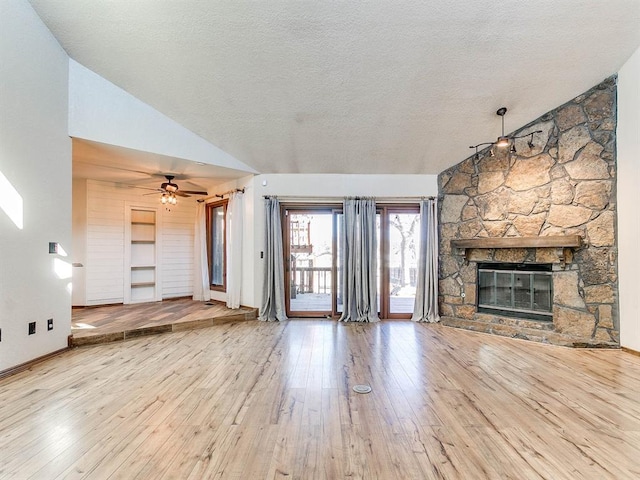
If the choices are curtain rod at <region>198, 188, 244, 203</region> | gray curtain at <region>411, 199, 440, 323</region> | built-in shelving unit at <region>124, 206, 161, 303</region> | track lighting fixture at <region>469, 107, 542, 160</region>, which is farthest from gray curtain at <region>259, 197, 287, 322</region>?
track lighting fixture at <region>469, 107, 542, 160</region>

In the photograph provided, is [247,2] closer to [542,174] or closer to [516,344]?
[542,174]

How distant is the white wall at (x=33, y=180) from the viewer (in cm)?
294

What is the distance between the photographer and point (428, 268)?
525 centimetres

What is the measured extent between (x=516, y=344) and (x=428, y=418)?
101 inches

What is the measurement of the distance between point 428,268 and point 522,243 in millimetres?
1435

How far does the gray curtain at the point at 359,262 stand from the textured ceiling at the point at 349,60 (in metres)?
1.26

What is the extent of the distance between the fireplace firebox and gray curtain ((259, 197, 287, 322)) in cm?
322

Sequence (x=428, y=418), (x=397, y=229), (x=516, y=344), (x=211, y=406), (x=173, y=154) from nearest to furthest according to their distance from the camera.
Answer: (x=428, y=418), (x=211, y=406), (x=516, y=344), (x=173, y=154), (x=397, y=229)

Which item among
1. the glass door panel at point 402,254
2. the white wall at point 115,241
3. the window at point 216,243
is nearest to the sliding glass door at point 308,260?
the glass door panel at point 402,254

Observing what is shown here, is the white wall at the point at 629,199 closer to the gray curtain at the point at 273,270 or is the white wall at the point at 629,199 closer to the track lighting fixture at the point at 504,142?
the track lighting fixture at the point at 504,142

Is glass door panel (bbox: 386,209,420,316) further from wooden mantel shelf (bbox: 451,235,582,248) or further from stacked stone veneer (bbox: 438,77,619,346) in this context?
stacked stone veneer (bbox: 438,77,619,346)

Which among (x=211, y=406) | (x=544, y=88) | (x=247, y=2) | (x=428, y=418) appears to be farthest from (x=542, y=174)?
(x=211, y=406)

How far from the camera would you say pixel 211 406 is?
2.39 m

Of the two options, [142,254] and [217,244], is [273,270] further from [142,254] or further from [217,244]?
[142,254]
